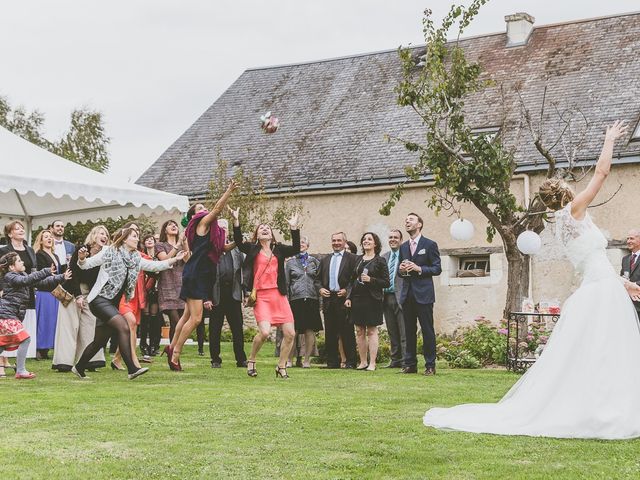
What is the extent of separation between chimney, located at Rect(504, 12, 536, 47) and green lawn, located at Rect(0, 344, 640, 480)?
50.8ft

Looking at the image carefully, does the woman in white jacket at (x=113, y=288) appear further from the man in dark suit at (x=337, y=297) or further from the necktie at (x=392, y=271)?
the necktie at (x=392, y=271)

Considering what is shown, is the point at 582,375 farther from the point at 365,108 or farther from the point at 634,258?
the point at 365,108

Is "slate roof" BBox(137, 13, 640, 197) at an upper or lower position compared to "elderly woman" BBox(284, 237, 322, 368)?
upper

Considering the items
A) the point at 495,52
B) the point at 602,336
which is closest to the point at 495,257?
the point at 495,52

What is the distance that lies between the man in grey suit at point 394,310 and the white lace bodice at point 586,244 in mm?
6290

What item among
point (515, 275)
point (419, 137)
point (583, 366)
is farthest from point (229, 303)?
point (419, 137)

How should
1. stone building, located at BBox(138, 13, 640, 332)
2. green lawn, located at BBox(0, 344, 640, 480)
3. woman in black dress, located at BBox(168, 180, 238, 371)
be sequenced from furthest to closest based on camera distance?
stone building, located at BBox(138, 13, 640, 332) < woman in black dress, located at BBox(168, 180, 238, 371) < green lawn, located at BBox(0, 344, 640, 480)

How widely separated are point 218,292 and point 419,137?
9.79 meters

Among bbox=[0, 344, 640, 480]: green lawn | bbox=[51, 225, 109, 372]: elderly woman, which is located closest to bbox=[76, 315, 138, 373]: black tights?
bbox=[0, 344, 640, 480]: green lawn

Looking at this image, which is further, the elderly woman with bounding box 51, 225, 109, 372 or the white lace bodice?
the elderly woman with bounding box 51, 225, 109, 372

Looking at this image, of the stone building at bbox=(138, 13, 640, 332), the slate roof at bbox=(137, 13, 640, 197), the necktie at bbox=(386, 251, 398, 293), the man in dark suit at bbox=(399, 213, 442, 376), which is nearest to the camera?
the man in dark suit at bbox=(399, 213, 442, 376)

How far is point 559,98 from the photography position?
70.4ft

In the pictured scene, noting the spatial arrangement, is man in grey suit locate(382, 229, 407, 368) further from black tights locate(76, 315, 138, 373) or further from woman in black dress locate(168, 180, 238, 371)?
black tights locate(76, 315, 138, 373)

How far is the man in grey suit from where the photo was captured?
1390 centimetres
